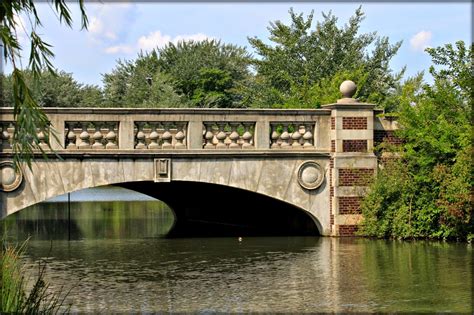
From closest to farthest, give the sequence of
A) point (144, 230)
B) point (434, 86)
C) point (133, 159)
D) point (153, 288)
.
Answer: point (153, 288), point (133, 159), point (434, 86), point (144, 230)

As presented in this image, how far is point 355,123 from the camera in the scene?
18.9 meters

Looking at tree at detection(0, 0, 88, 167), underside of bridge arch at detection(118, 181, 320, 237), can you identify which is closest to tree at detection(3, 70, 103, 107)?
underside of bridge arch at detection(118, 181, 320, 237)

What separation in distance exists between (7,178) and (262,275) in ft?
19.3

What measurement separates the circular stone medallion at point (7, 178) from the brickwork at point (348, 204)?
244 inches

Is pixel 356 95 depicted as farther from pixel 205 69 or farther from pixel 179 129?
pixel 205 69

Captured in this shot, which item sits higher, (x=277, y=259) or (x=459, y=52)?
(x=459, y=52)

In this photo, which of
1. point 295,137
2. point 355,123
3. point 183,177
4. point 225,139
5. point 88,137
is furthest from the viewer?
point 295,137

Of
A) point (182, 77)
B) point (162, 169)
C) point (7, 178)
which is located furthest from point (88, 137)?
point (182, 77)

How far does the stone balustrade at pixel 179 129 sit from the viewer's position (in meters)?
17.9

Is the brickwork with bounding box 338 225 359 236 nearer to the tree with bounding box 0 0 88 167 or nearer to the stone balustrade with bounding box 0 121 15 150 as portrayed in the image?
the stone balustrade with bounding box 0 121 15 150

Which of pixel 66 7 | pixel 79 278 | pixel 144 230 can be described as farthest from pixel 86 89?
pixel 66 7

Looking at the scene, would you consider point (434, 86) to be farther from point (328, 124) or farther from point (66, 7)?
point (66, 7)

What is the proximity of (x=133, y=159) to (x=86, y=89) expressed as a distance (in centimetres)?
4123

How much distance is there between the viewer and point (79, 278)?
45.2 ft
